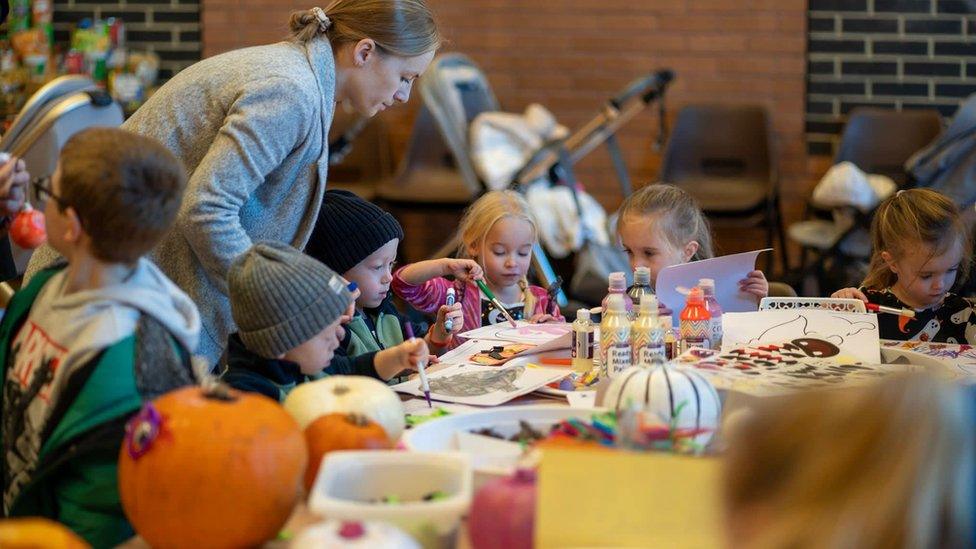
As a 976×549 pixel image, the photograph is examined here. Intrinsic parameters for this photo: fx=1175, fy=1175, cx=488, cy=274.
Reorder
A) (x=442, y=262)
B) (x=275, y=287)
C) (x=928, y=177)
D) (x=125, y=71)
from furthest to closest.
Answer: (x=125, y=71) → (x=928, y=177) → (x=442, y=262) → (x=275, y=287)

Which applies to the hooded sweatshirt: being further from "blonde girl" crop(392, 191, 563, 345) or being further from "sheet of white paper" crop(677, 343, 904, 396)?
"blonde girl" crop(392, 191, 563, 345)

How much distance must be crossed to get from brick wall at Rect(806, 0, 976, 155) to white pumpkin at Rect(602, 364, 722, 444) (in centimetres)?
492

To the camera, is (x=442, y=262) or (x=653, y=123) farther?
(x=653, y=123)

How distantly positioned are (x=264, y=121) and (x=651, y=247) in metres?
1.11

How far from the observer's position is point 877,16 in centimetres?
610

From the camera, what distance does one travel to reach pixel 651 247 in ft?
9.90

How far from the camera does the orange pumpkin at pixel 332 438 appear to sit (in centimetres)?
149

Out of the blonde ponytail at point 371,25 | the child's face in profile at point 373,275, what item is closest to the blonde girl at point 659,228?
the child's face in profile at point 373,275

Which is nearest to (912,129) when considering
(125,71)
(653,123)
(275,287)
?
(653,123)

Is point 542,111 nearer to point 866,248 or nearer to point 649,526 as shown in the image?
point 866,248

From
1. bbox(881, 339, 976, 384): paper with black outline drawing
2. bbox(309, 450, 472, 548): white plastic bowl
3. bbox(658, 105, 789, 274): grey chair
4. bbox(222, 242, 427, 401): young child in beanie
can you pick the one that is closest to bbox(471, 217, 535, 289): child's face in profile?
bbox(881, 339, 976, 384): paper with black outline drawing

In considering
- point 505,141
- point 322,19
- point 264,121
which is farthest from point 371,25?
point 505,141

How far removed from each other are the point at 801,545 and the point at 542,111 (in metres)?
5.10

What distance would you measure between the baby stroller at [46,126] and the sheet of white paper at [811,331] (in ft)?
6.96
